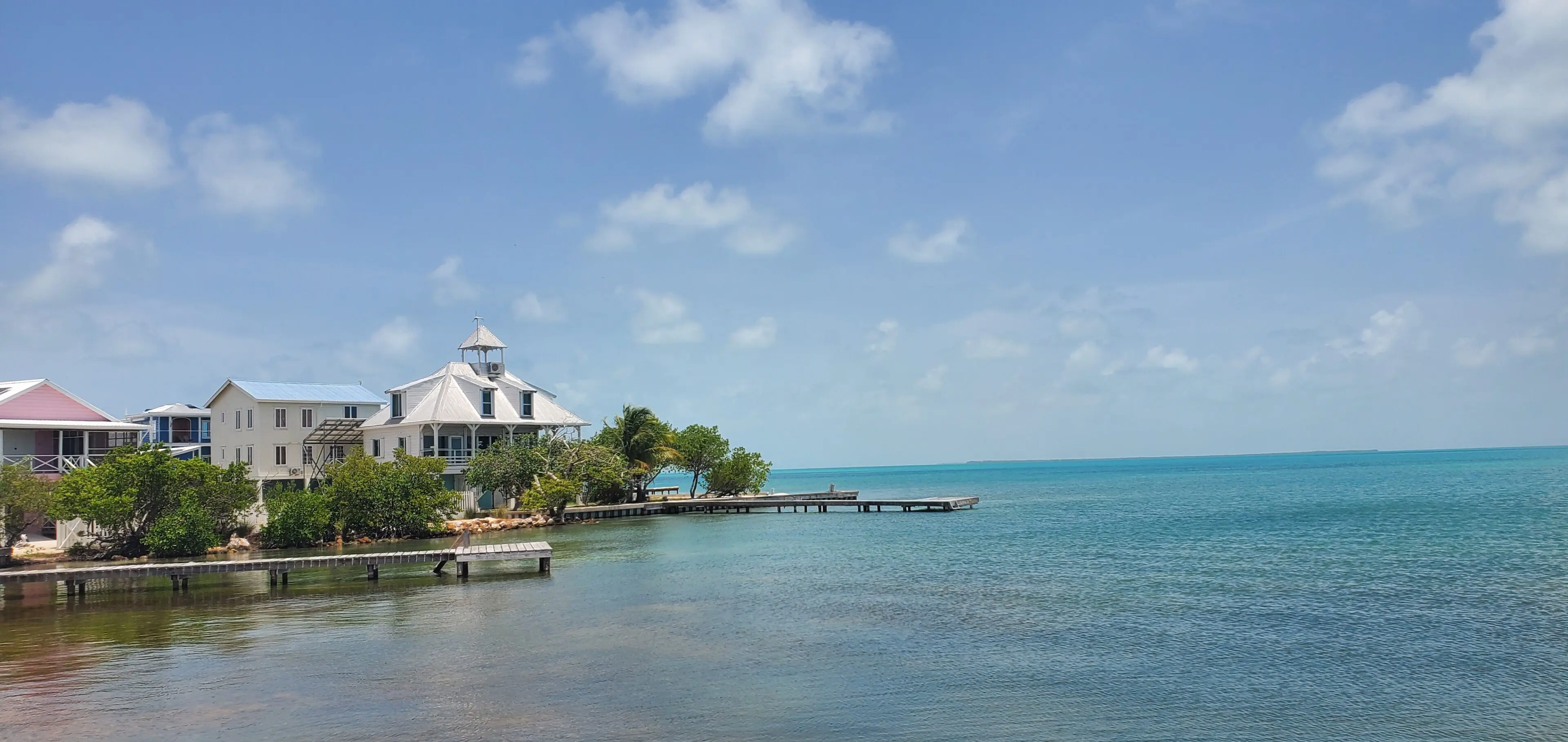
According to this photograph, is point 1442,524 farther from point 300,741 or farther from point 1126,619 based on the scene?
point 300,741

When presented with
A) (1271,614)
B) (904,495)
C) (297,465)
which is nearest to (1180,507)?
(904,495)

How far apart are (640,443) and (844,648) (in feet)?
165

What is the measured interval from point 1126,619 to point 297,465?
159 ft

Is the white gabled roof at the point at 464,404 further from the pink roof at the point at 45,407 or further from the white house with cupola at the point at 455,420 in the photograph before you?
the pink roof at the point at 45,407

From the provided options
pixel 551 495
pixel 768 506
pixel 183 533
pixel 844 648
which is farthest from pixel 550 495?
pixel 844 648

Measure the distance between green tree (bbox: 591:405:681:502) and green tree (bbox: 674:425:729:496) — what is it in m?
1.67

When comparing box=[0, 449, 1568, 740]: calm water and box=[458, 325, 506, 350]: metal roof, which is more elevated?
box=[458, 325, 506, 350]: metal roof

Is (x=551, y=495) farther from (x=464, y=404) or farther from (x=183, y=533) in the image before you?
(x=183, y=533)

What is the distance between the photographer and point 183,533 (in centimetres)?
3825

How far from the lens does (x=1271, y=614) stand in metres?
23.3

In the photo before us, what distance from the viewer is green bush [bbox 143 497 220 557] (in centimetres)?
3794

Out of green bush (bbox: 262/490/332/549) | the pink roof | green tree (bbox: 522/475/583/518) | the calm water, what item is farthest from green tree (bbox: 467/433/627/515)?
the pink roof

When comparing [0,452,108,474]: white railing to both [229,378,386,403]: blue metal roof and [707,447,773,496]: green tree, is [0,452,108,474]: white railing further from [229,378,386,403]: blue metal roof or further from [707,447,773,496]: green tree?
[707,447,773,496]: green tree

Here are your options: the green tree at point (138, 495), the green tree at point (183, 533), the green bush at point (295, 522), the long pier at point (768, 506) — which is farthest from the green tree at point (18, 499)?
the long pier at point (768, 506)
